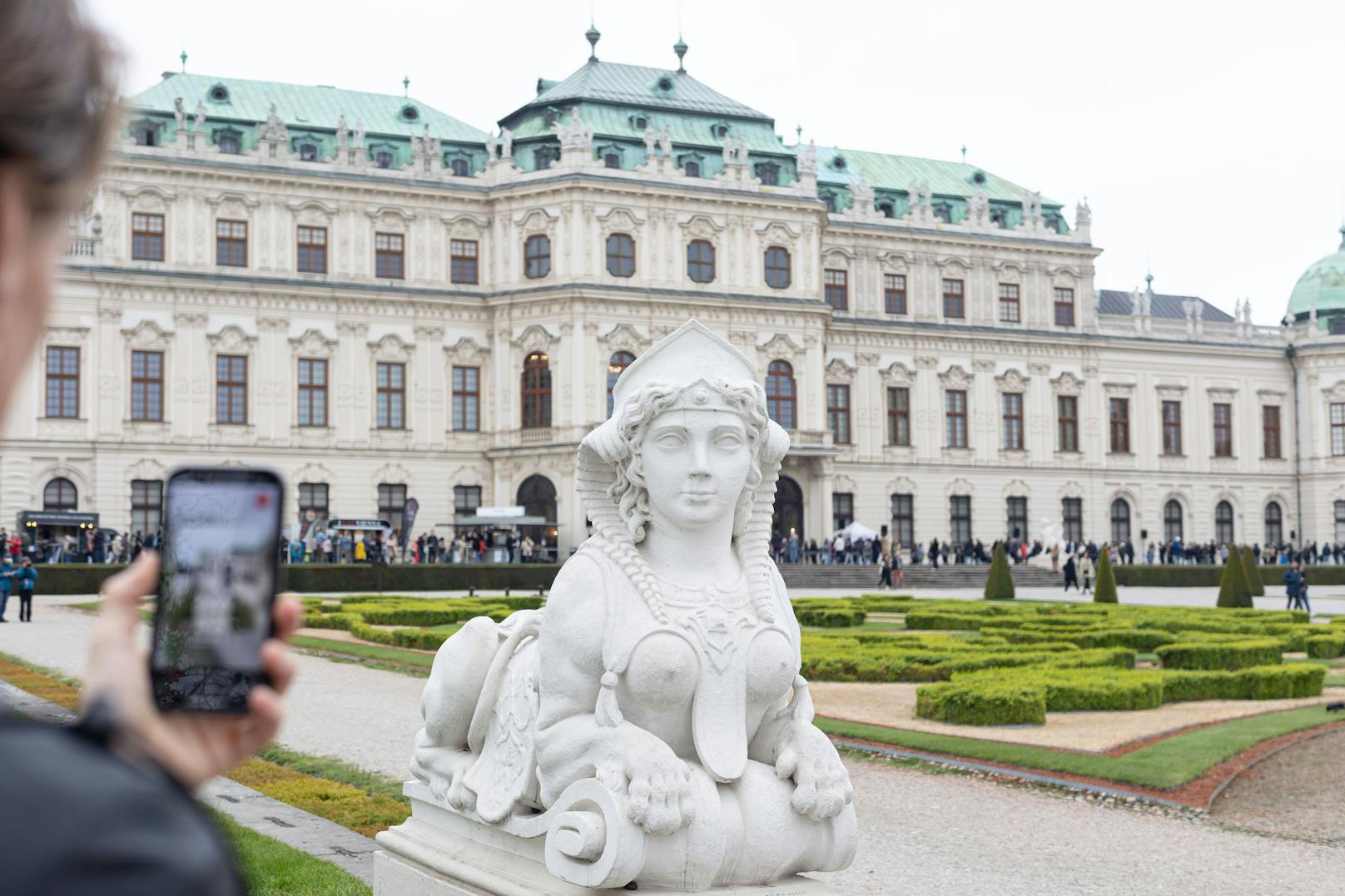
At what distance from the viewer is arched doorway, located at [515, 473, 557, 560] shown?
141ft

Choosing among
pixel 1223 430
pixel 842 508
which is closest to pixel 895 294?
pixel 842 508

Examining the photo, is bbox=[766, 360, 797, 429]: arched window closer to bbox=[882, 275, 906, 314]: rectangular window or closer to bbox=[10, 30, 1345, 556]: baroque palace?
bbox=[10, 30, 1345, 556]: baroque palace

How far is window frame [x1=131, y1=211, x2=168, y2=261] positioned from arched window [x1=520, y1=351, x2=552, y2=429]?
10.9 meters

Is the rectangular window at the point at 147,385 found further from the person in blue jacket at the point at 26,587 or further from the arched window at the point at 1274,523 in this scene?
the arched window at the point at 1274,523

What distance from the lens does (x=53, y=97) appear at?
2.98ft

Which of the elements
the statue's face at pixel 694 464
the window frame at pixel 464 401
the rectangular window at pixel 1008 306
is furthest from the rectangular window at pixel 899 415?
the statue's face at pixel 694 464

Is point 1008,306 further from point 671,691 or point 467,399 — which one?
point 671,691

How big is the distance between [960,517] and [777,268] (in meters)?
11.1

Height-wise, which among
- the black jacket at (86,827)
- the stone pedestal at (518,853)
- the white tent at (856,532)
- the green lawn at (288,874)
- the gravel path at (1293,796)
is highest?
the white tent at (856,532)

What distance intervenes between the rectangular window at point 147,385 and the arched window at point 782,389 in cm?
1791

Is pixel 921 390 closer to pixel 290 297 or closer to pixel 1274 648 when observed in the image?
pixel 290 297

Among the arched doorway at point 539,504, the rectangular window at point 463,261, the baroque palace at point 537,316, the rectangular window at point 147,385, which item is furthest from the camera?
the rectangular window at point 463,261

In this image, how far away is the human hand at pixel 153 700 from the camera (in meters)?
1.06

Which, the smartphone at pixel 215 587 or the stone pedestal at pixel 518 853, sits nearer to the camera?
the smartphone at pixel 215 587
